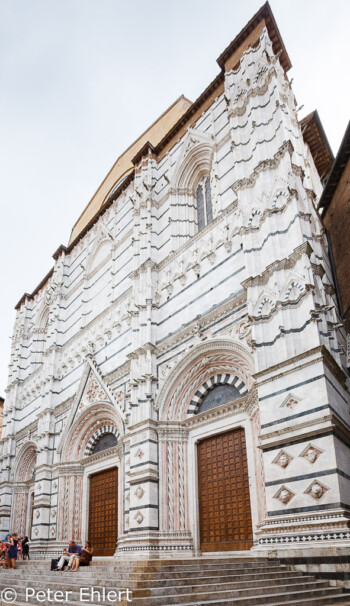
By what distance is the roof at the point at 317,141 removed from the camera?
16891 millimetres

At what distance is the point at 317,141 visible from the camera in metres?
17.3

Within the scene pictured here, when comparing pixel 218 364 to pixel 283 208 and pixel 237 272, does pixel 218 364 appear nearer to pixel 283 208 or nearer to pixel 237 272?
pixel 237 272

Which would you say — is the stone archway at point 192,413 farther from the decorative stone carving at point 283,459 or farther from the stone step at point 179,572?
the stone step at point 179,572

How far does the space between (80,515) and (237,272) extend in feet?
30.7

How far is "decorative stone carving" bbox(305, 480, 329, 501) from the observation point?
24.6 feet

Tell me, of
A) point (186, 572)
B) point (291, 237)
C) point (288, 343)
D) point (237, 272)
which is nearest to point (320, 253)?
point (291, 237)

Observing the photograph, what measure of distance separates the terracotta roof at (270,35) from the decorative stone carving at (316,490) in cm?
1187

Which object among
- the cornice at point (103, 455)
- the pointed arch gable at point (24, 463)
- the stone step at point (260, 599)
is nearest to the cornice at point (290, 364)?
the stone step at point (260, 599)

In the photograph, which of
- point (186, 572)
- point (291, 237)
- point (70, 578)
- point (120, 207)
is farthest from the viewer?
point (120, 207)

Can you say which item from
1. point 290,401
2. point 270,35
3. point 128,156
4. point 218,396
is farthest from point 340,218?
point 128,156

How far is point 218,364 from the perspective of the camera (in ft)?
37.9

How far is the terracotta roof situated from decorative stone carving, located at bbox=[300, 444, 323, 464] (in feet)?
37.1

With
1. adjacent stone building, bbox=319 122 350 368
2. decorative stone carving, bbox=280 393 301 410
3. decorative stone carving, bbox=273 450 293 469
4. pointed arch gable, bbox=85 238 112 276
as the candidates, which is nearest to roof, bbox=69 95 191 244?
pointed arch gable, bbox=85 238 112 276

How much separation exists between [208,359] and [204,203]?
5.55m
